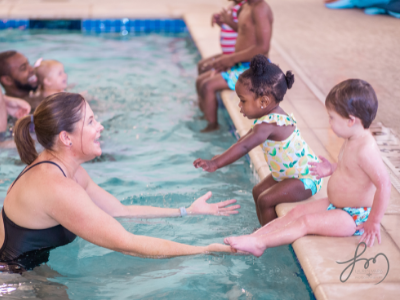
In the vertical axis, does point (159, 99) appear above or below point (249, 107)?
below

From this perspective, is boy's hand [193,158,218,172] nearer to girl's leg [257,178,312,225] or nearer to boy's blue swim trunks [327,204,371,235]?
girl's leg [257,178,312,225]

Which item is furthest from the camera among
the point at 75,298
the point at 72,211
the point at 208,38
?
the point at 208,38

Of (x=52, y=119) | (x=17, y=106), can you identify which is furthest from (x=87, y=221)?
(x=17, y=106)

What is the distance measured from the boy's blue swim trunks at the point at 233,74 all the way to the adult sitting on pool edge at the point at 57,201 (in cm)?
257

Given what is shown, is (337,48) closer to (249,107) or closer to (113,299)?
(249,107)

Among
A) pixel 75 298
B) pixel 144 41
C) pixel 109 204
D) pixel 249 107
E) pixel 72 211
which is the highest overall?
pixel 249 107

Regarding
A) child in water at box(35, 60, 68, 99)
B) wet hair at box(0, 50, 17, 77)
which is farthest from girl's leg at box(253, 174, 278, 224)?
wet hair at box(0, 50, 17, 77)

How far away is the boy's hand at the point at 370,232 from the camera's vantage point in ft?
7.72

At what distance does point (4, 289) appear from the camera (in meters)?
2.42

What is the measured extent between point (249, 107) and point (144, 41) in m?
6.04

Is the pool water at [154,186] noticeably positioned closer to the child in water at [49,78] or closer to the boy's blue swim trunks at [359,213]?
the boy's blue swim trunks at [359,213]

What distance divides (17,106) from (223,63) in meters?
2.10

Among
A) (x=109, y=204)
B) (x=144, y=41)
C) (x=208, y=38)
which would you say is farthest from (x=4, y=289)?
(x=144, y=41)

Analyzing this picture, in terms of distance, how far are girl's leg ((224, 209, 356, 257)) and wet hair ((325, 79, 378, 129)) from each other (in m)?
0.54
